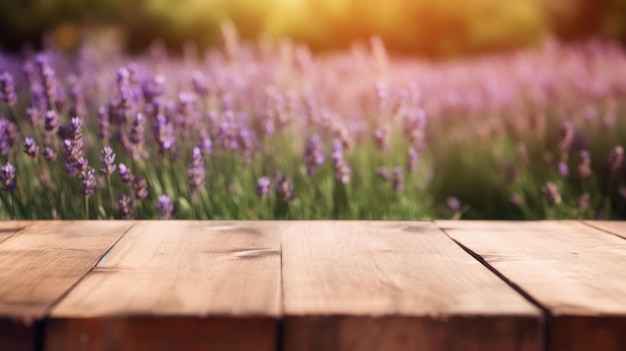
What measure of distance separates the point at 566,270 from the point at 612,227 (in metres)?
0.56

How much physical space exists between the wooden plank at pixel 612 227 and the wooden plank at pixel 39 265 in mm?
1106

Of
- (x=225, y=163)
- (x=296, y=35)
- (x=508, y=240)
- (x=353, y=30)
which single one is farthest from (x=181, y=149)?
(x=353, y=30)

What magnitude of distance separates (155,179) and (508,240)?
1385mm

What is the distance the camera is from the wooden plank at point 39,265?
3.66 ft

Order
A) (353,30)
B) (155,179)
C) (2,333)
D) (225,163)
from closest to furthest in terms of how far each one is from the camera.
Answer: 1. (2,333)
2. (155,179)
3. (225,163)
4. (353,30)

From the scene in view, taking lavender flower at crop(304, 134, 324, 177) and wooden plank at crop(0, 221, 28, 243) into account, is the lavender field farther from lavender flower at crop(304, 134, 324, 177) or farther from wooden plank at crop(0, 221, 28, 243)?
wooden plank at crop(0, 221, 28, 243)

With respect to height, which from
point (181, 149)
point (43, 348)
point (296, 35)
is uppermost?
point (296, 35)

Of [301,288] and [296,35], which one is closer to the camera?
[301,288]

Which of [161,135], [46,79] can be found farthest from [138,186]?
[46,79]

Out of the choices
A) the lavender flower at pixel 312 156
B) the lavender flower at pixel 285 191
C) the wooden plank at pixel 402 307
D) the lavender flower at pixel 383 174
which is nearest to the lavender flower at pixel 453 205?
the lavender flower at pixel 383 174

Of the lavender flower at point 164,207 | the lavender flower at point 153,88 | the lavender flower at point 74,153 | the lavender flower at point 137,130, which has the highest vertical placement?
the lavender flower at point 153,88

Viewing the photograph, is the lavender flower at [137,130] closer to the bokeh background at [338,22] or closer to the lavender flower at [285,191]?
the lavender flower at [285,191]

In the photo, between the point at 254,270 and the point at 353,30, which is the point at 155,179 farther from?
A: the point at 353,30

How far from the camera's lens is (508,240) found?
167 centimetres
